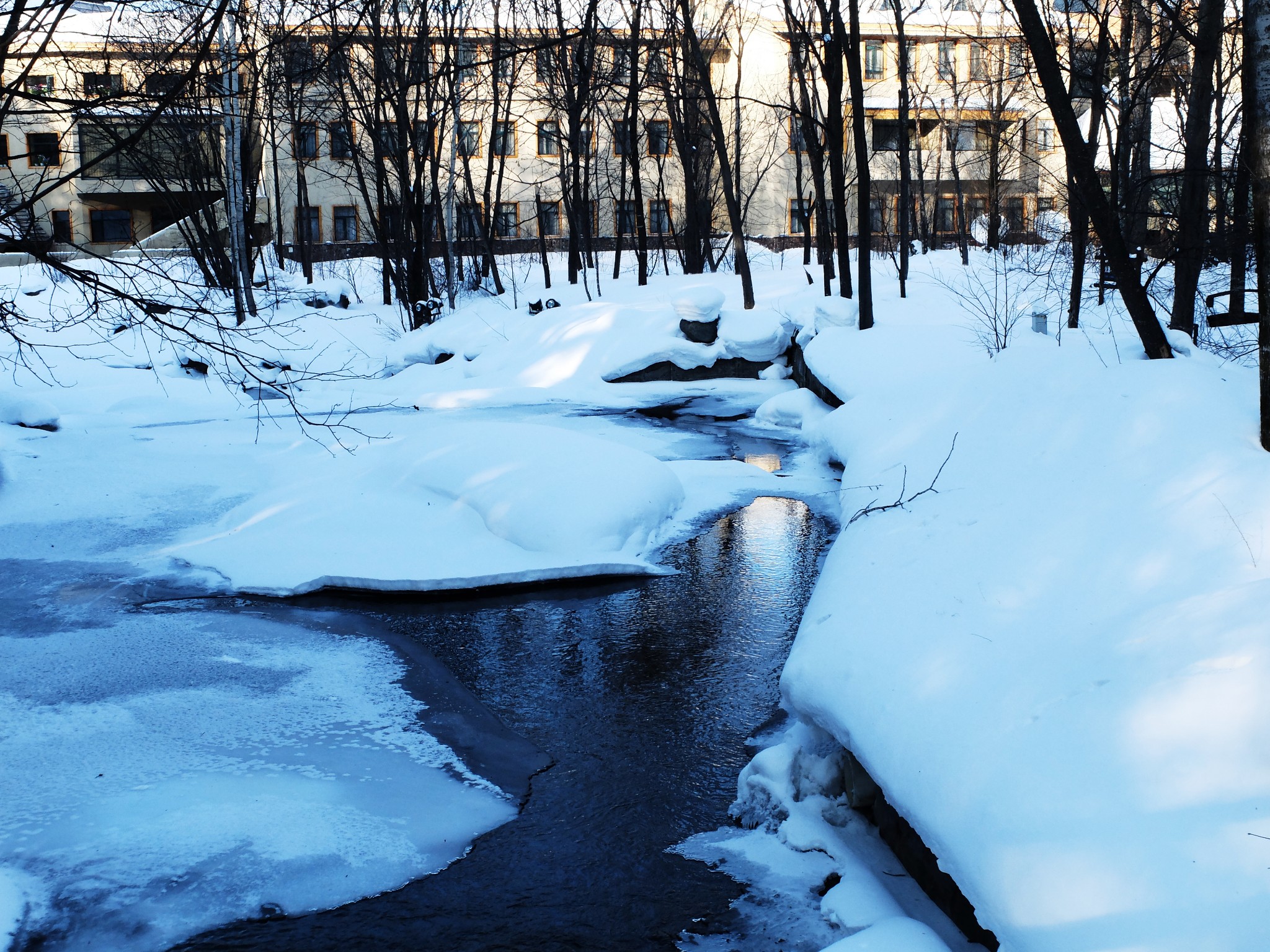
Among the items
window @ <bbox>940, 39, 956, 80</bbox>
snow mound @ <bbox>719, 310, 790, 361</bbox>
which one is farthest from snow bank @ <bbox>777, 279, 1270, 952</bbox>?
window @ <bbox>940, 39, 956, 80</bbox>

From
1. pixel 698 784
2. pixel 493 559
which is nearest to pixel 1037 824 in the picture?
pixel 698 784

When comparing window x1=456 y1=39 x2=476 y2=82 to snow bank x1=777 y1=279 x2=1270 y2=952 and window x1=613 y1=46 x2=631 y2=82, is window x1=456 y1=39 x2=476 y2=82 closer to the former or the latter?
window x1=613 y1=46 x2=631 y2=82

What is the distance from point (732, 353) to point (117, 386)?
30.5ft

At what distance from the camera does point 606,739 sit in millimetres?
4594

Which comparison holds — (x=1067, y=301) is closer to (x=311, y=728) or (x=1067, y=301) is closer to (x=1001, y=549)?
(x=1001, y=549)

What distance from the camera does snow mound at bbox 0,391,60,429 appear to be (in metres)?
11.3

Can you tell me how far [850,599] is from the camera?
4.46 m

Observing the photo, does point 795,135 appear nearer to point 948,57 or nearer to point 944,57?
point 944,57

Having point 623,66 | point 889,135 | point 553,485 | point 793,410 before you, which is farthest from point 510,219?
point 623,66

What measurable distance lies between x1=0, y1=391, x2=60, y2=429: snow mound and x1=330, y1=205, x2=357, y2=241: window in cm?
2732

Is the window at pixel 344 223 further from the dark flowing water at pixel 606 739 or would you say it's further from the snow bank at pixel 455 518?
the dark flowing water at pixel 606 739

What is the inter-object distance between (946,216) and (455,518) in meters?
39.5

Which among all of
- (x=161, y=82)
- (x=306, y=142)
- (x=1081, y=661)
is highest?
(x=306, y=142)

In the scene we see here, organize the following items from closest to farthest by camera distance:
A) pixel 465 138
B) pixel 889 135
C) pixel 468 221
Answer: pixel 468 221 → pixel 465 138 → pixel 889 135
